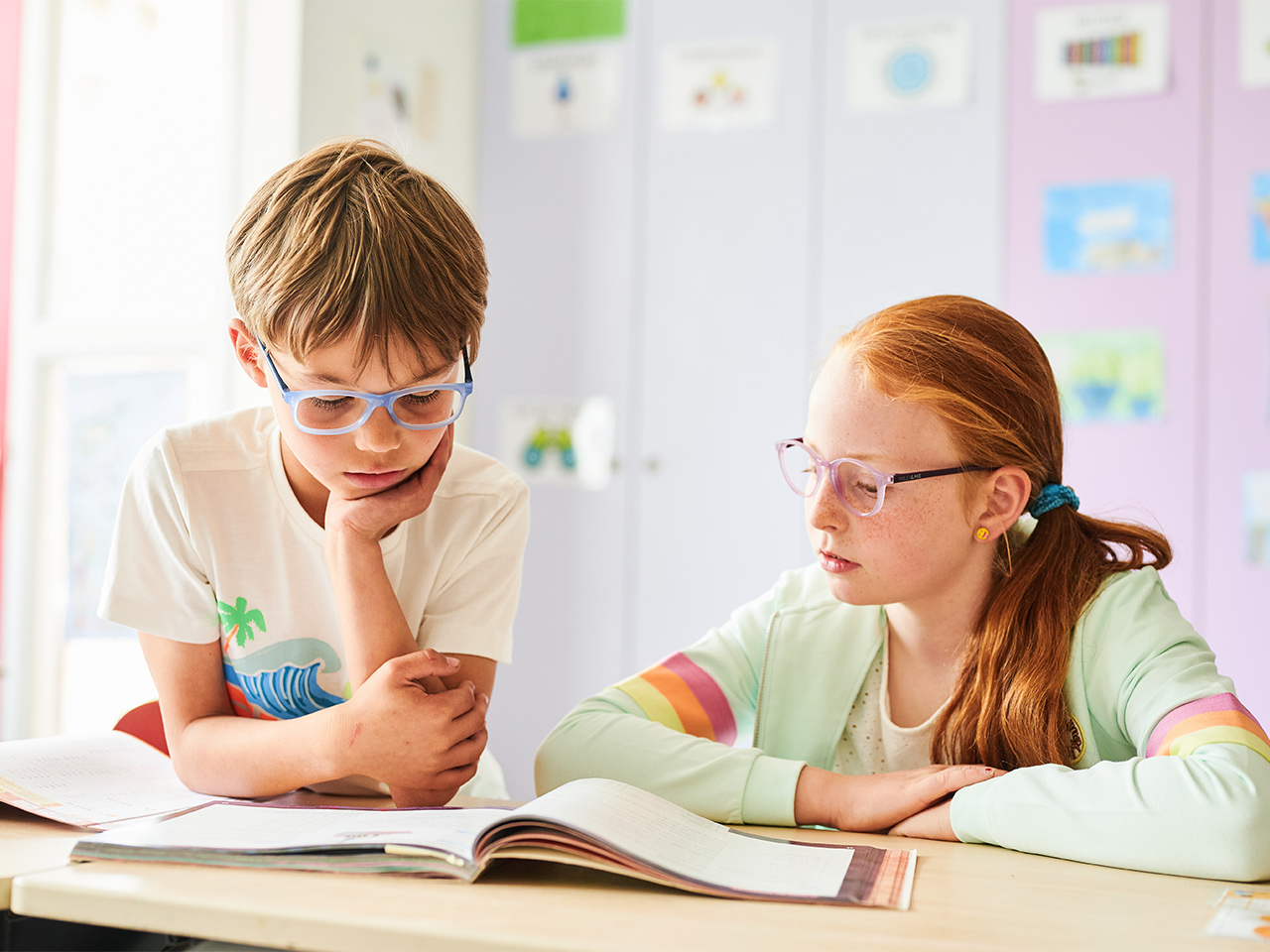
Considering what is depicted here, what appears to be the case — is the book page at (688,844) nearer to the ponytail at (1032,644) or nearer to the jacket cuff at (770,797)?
the jacket cuff at (770,797)

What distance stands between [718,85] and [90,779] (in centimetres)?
236

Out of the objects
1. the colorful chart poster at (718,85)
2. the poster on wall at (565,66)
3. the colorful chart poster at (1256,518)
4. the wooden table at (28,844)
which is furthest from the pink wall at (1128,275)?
the wooden table at (28,844)

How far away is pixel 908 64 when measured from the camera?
2766mm

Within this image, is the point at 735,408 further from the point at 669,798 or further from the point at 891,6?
the point at 669,798

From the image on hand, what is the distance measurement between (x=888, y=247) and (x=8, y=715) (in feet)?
8.19

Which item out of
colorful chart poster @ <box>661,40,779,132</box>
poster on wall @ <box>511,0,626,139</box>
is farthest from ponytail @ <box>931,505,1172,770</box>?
poster on wall @ <box>511,0,626,139</box>

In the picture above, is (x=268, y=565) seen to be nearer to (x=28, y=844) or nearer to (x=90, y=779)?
(x=90, y=779)

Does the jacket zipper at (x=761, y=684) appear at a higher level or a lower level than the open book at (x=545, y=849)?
higher

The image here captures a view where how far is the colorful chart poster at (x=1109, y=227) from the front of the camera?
260 cm

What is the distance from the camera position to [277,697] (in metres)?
1.22

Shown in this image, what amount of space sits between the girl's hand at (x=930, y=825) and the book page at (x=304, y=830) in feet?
1.15

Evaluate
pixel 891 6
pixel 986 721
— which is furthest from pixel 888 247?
pixel 986 721

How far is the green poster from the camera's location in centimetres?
305

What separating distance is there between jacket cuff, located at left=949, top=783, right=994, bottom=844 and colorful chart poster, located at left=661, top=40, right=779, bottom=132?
2.24 metres
